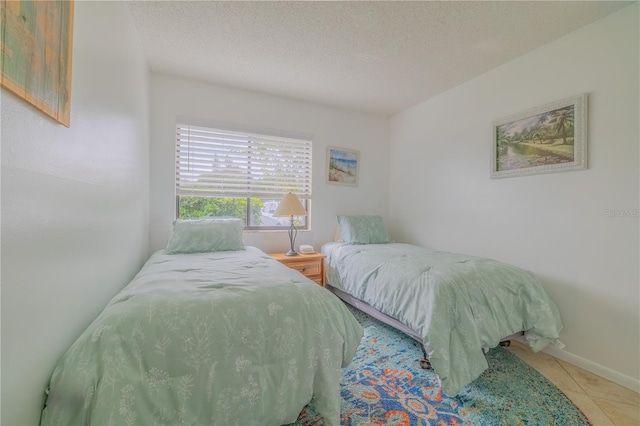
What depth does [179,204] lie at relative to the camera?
2.97 metres

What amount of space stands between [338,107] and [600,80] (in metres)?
2.56

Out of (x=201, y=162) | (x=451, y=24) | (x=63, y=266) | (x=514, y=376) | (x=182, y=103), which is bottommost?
(x=514, y=376)

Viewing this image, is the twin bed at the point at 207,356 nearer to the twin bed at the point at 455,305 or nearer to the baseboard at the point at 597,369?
the twin bed at the point at 455,305

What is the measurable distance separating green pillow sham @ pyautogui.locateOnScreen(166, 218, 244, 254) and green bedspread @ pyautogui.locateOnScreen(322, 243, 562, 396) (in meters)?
1.35

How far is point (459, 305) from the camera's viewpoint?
1654 millimetres

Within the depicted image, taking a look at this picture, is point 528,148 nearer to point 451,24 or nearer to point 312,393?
point 451,24

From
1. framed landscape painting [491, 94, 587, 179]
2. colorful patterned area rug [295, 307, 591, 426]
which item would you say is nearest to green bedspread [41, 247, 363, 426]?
colorful patterned area rug [295, 307, 591, 426]

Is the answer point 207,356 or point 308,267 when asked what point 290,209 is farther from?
point 207,356

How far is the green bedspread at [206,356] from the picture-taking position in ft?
2.84

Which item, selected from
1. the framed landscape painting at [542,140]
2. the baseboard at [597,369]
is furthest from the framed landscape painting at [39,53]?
the baseboard at [597,369]

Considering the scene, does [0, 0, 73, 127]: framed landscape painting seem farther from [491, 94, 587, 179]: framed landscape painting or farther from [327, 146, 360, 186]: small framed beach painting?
[491, 94, 587, 179]: framed landscape painting

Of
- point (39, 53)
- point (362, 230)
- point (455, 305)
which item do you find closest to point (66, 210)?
point (39, 53)

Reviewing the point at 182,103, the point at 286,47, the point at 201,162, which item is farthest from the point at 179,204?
the point at 286,47

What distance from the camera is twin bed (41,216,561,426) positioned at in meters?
0.89
